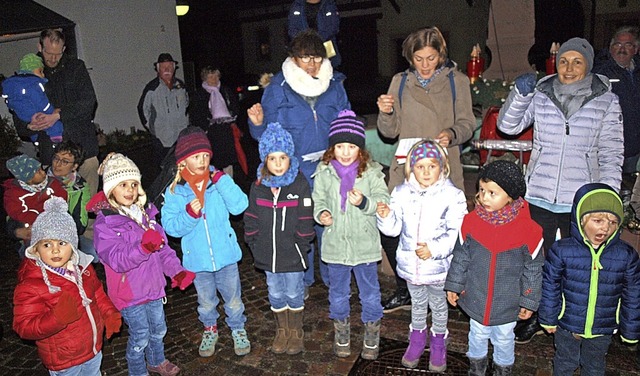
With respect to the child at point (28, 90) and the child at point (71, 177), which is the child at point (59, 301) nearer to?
the child at point (71, 177)

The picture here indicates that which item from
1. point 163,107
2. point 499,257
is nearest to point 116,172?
point 499,257

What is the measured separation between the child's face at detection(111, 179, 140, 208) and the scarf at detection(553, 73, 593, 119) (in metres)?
3.34

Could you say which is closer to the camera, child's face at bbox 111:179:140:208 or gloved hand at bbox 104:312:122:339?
gloved hand at bbox 104:312:122:339

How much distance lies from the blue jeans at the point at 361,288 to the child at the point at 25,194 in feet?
10.2

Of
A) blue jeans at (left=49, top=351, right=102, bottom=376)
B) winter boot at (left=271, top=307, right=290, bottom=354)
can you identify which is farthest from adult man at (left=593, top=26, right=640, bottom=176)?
blue jeans at (left=49, top=351, right=102, bottom=376)

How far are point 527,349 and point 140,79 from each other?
537 inches

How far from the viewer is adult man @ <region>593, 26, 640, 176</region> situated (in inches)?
215

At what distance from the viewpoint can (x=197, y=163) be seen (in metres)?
4.34

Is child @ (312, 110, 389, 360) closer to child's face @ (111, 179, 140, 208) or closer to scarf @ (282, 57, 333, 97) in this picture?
scarf @ (282, 57, 333, 97)

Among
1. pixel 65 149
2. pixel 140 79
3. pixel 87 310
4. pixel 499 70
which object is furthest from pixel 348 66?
pixel 87 310

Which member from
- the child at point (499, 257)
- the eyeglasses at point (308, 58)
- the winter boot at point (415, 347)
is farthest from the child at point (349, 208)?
the child at point (499, 257)

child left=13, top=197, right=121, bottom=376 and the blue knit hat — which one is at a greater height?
the blue knit hat

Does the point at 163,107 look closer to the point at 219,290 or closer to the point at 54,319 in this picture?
the point at 219,290

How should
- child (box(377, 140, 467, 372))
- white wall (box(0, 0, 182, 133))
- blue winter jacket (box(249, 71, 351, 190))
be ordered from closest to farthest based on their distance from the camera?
1. child (box(377, 140, 467, 372))
2. blue winter jacket (box(249, 71, 351, 190))
3. white wall (box(0, 0, 182, 133))
